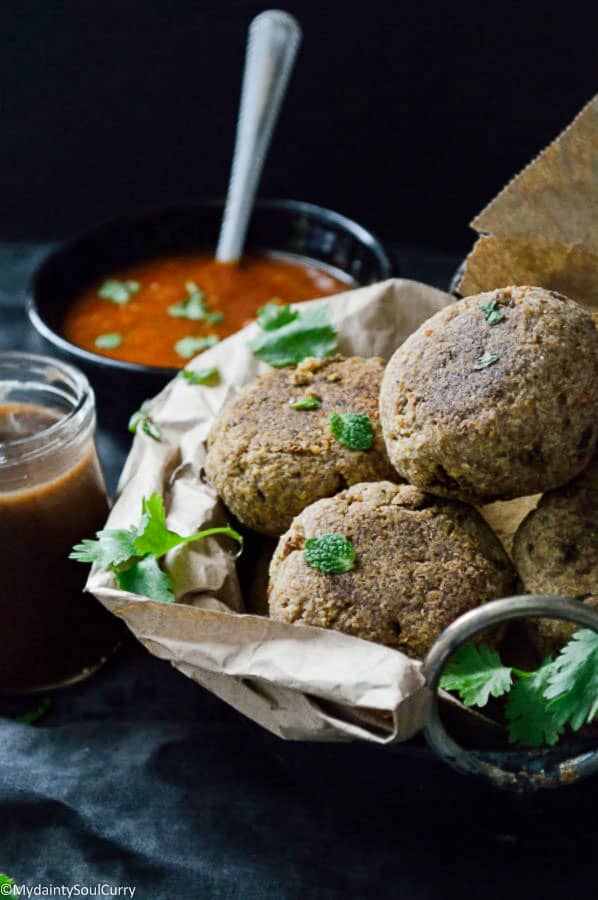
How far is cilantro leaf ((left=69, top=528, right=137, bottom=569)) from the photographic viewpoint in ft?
4.95

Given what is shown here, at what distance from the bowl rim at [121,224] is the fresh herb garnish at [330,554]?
2.43 ft

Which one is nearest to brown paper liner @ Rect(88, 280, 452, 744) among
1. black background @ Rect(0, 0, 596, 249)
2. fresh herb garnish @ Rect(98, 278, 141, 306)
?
fresh herb garnish @ Rect(98, 278, 141, 306)

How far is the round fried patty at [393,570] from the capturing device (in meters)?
1.41

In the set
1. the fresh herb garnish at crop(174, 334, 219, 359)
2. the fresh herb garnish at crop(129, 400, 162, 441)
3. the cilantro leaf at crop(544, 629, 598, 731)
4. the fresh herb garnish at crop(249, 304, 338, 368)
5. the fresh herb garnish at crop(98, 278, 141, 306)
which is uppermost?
the cilantro leaf at crop(544, 629, 598, 731)

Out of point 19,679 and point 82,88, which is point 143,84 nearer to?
point 82,88

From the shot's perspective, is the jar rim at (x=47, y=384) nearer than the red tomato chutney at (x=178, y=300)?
Yes

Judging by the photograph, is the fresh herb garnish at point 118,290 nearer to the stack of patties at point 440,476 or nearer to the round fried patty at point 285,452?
the round fried patty at point 285,452

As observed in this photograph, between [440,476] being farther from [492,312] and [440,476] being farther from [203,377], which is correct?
[203,377]

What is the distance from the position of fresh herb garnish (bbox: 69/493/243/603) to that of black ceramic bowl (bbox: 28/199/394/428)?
0.77 m

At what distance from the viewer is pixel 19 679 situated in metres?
1.79

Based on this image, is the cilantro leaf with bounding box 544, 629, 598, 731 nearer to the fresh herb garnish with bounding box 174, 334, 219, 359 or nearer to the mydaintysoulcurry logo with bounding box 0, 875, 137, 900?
the mydaintysoulcurry logo with bounding box 0, 875, 137, 900

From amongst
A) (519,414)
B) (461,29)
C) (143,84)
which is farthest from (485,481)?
(143,84)

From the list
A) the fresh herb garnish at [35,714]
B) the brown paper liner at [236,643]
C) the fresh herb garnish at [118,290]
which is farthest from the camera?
the fresh herb garnish at [118,290]

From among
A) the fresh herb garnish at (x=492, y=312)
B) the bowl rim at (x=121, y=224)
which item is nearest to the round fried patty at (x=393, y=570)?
the fresh herb garnish at (x=492, y=312)
